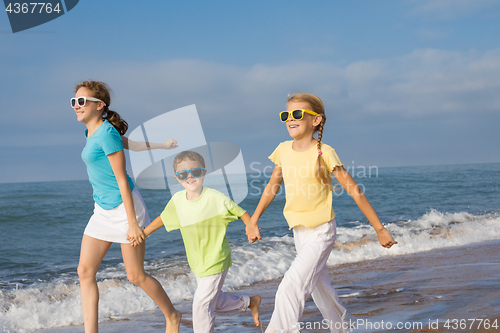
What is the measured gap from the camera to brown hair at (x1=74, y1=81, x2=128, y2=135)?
341 cm

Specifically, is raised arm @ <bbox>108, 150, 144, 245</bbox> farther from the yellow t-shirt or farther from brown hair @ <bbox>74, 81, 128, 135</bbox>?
the yellow t-shirt

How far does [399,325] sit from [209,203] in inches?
79.1

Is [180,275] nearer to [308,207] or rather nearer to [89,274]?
[89,274]

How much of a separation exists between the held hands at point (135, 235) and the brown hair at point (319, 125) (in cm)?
138

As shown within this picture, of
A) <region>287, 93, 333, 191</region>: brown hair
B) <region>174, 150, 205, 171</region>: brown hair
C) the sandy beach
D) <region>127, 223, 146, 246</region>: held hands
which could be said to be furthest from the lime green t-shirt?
the sandy beach

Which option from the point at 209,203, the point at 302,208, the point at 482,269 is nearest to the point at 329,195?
the point at 302,208

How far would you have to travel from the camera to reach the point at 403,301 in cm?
453

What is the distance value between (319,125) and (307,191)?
0.55 m

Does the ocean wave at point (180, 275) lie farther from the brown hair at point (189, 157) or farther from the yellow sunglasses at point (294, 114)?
the yellow sunglasses at point (294, 114)

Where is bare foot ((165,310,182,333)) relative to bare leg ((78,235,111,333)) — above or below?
below

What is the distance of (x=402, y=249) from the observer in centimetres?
898

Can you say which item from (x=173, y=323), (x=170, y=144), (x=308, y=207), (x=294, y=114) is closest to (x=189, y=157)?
(x=170, y=144)

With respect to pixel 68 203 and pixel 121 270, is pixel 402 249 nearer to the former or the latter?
pixel 121 270

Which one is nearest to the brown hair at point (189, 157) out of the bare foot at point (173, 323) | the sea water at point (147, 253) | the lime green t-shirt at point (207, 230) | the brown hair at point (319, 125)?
the lime green t-shirt at point (207, 230)
